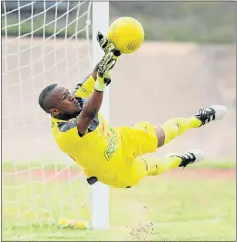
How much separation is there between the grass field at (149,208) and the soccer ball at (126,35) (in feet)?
4.37

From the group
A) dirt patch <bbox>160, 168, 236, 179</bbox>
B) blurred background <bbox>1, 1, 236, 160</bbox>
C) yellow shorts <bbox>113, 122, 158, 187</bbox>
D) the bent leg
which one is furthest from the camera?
blurred background <bbox>1, 1, 236, 160</bbox>

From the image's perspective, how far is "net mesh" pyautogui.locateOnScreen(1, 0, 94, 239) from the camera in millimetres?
6480

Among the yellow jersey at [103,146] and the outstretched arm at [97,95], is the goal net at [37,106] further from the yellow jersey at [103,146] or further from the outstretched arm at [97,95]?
the outstretched arm at [97,95]

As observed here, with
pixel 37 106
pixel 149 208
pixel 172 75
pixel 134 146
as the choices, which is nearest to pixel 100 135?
pixel 134 146

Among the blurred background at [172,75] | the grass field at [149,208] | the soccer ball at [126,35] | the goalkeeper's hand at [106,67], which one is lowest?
the grass field at [149,208]

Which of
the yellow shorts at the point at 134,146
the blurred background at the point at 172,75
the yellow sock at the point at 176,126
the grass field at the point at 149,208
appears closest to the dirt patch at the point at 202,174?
the grass field at the point at 149,208

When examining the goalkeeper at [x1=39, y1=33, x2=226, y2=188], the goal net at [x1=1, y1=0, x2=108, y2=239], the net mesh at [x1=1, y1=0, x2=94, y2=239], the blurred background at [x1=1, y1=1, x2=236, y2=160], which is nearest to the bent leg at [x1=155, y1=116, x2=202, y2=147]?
the goalkeeper at [x1=39, y1=33, x2=226, y2=188]

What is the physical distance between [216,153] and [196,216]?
396 centimetres

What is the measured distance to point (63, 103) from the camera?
446 cm

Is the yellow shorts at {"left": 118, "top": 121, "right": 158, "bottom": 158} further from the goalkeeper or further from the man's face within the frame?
the man's face

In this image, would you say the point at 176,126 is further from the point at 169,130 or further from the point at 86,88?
the point at 86,88

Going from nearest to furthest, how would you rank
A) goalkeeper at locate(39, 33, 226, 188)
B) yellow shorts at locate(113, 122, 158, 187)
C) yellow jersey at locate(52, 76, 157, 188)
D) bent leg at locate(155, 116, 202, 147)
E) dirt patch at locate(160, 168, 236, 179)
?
goalkeeper at locate(39, 33, 226, 188)
yellow jersey at locate(52, 76, 157, 188)
yellow shorts at locate(113, 122, 158, 187)
bent leg at locate(155, 116, 202, 147)
dirt patch at locate(160, 168, 236, 179)

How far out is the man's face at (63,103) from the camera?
444 centimetres

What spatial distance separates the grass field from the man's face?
1000 mm
